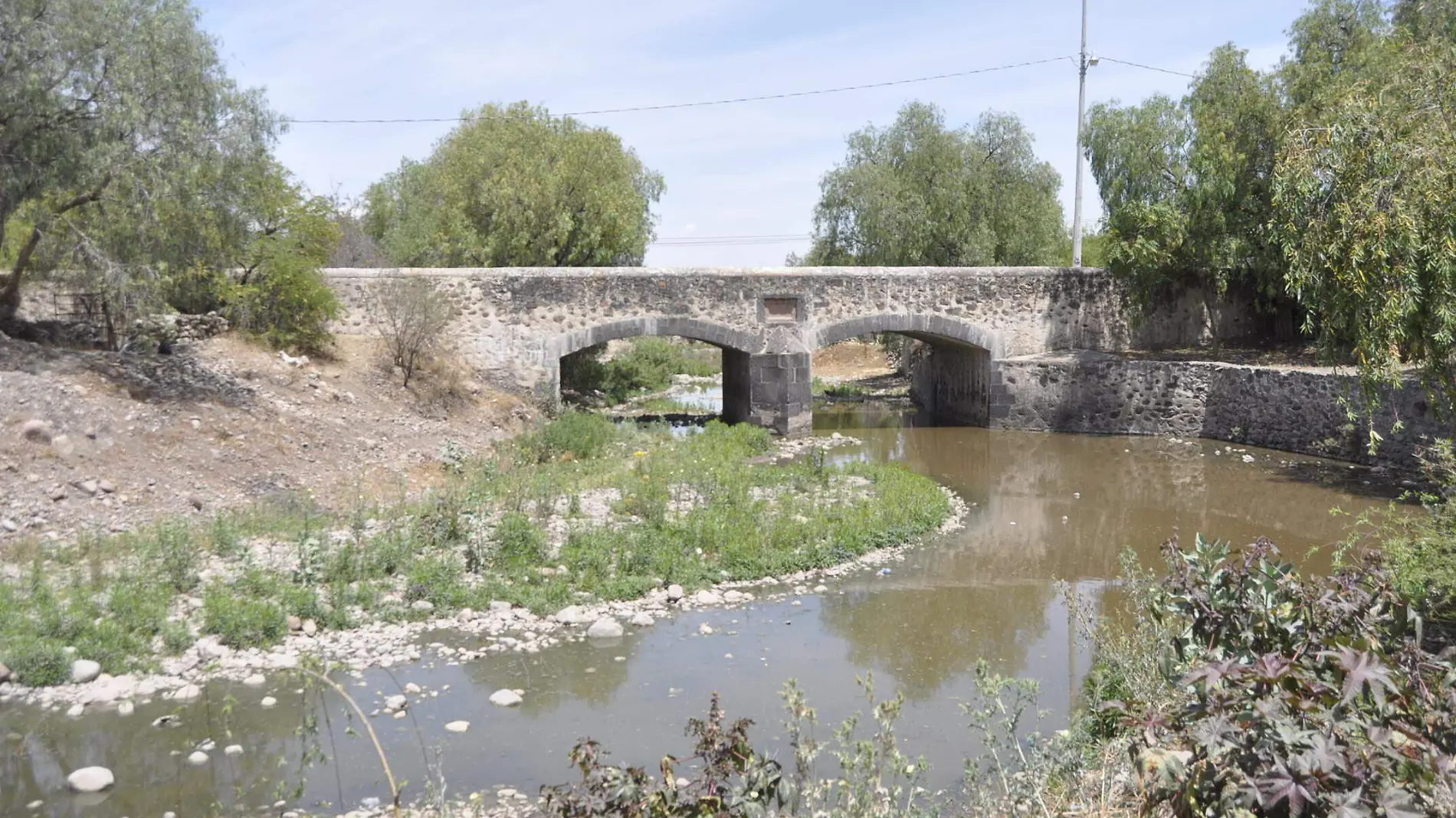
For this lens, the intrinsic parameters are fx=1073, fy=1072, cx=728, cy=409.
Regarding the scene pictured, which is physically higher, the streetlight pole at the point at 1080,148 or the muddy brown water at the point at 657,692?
the streetlight pole at the point at 1080,148

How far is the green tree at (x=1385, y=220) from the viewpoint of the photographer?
670 cm

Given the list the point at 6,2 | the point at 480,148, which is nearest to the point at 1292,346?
the point at 480,148

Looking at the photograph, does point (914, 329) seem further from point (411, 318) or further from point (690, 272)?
point (411, 318)

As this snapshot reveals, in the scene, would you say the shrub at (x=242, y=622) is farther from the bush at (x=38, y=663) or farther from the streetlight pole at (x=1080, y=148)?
the streetlight pole at (x=1080, y=148)

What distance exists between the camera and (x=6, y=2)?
412 inches

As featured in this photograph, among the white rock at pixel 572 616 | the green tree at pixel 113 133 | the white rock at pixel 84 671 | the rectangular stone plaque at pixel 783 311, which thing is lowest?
the white rock at pixel 572 616

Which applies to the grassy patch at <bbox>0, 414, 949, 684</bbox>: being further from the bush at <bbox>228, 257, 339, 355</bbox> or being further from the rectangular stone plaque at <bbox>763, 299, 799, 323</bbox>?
the rectangular stone plaque at <bbox>763, 299, 799, 323</bbox>

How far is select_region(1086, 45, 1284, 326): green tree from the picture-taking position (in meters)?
17.0

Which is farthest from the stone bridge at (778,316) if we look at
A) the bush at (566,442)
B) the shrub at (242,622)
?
the shrub at (242,622)

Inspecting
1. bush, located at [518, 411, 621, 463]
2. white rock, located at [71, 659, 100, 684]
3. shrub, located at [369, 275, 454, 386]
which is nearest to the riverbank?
white rock, located at [71, 659, 100, 684]

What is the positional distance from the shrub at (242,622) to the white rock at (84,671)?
30.2 inches

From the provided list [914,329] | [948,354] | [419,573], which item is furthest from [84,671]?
[948,354]

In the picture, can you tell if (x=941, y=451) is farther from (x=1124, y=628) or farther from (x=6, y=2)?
(x=6, y=2)

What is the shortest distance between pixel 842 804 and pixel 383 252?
25688mm
